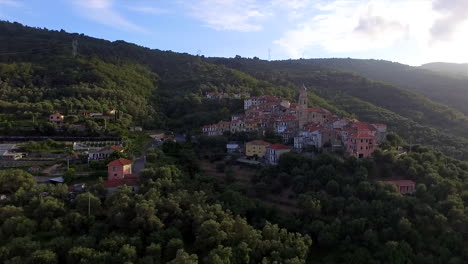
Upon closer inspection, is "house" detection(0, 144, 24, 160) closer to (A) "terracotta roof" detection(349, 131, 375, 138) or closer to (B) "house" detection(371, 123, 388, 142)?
(A) "terracotta roof" detection(349, 131, 375, 138)

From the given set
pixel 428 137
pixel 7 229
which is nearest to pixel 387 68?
pixel 428 137

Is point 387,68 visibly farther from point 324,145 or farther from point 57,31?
point 324,145

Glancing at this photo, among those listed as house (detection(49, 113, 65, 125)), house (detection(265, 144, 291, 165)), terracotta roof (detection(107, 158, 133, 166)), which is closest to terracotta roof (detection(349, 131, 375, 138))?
house (detection(265, 144, 291, 165))

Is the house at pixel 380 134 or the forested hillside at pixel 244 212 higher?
the house at pixel 380 134

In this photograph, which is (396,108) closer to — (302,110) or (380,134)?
(302,110)

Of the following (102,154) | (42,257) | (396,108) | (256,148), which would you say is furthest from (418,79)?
(42,257)

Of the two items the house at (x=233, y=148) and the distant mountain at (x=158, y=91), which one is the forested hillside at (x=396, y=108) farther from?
the house at (x=233, y=148)

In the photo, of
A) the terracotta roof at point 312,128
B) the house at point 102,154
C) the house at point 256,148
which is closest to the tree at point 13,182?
the house at point 102,154
